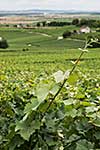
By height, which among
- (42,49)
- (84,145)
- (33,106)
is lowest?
(42,49)

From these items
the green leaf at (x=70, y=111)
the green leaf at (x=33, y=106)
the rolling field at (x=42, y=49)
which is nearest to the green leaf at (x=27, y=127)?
the green leaf at (x=33, y=106)

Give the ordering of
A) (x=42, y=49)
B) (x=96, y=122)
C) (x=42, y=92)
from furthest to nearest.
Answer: (x=42, y=49)
(x=96, y=122)
(x=42, y=92)

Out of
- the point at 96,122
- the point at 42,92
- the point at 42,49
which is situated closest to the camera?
the point at 42,92

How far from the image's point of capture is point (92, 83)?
125 inches

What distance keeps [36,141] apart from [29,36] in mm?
75966

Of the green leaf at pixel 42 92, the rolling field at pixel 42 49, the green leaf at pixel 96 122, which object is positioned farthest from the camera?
the rolling field at pixel 42 49

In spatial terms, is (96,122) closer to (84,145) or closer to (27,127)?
(84,145)

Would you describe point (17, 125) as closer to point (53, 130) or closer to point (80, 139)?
point (53, 130)

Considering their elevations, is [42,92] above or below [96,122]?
above

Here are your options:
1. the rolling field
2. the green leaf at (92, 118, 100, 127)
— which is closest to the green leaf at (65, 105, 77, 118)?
the green leaf at (92, 118, 100, 127)

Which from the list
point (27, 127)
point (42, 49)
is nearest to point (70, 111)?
point (27, 127)

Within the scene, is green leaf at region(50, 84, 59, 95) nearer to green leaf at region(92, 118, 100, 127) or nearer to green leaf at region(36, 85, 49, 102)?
green leaf at region(36, 85, 49, 102)

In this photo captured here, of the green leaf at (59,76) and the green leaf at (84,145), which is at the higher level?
the green leaf at (59,76)

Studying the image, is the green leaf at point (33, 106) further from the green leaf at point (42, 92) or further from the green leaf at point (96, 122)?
the green leaf at point (96, 122)
